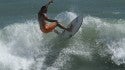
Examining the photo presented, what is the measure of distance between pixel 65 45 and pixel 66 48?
0.86 feet

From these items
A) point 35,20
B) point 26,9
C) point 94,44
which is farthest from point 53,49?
point 26,9

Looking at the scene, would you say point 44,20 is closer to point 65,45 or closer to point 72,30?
point 72,30

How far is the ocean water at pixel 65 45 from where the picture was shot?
15.4 meters

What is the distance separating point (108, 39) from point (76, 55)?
1.77 meters

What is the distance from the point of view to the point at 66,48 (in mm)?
16328

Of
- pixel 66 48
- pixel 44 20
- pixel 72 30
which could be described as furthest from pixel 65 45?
pixel 44 20

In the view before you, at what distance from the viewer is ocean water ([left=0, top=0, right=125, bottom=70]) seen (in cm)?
1538

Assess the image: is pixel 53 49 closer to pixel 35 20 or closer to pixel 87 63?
pixel 87 63

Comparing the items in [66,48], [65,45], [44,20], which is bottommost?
[66,48]

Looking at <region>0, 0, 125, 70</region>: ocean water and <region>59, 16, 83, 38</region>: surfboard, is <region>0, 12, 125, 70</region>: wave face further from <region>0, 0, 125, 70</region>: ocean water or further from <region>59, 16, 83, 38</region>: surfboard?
<region>59, 16, 83, 38</region>: surfboard

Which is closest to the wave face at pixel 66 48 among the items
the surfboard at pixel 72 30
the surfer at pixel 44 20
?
the surfboard at pixel 72 30

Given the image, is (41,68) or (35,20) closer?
(41,68)

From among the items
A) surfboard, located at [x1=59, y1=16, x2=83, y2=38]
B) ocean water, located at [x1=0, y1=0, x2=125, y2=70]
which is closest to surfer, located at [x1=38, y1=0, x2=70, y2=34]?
surfboard, located at [x1=59, y1=16, x2=83, y2=38]

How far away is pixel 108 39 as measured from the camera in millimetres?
16812
